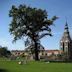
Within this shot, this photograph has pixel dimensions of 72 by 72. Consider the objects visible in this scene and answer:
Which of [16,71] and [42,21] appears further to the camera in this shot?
[42,21]

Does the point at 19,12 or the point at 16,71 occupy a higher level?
the point at 19,12

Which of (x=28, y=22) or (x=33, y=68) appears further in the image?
(x=28, y=22)

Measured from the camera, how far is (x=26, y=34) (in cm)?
5691

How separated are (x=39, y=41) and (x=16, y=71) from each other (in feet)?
115

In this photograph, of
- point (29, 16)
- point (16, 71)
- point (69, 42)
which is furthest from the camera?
point (69, 42)

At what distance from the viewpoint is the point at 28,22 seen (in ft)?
185

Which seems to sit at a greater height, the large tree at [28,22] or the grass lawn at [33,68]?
the large tree at [28,22]

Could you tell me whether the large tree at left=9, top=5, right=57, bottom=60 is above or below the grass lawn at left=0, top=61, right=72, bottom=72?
above

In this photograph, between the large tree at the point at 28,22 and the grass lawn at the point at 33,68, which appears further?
the large tree at the point at 28,22

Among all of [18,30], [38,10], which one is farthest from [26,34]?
[38,10]

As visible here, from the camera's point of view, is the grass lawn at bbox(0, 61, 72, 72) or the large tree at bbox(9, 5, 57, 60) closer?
the grass lawn at bbox(0, 61, 72, 72)

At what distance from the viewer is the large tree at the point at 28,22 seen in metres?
56.2

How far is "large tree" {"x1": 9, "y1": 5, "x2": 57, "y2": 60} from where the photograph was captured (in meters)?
56.2

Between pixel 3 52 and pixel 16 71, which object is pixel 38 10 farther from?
pixel 3 52
